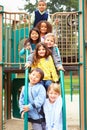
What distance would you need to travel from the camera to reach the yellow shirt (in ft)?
19.5

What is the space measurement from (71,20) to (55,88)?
11.6 feet

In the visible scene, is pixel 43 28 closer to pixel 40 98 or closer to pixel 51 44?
pixel 51 44

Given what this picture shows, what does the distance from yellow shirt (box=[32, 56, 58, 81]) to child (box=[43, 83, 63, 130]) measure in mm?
433

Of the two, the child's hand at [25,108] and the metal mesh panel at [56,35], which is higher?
the metal mesh panel at [56,35]

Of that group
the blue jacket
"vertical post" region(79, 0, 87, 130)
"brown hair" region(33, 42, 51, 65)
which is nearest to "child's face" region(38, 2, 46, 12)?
"vertical post" region(79, 0, 87, 130)

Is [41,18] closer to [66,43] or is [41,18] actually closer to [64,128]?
[66,43]

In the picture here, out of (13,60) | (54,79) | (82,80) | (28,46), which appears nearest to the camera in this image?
(54,79)

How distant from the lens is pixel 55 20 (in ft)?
28.1

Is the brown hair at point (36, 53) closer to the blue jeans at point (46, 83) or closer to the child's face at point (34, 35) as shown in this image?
the blue jeans at point (46, 83)

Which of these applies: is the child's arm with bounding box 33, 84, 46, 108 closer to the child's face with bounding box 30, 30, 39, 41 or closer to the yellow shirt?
the yellow shirt

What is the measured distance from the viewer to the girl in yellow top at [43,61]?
5988 millimetres

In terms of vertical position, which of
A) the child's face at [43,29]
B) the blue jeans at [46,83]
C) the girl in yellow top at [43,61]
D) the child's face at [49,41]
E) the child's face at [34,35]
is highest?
the child's face at [43,29]

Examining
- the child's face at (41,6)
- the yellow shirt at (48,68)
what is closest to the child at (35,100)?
the yellow shirt at (48,68)

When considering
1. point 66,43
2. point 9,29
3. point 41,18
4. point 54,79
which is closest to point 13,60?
point 9,29
